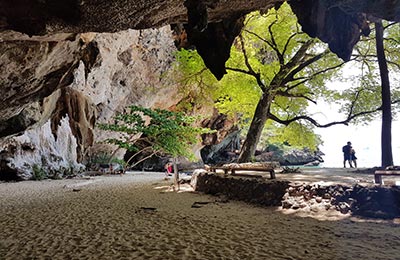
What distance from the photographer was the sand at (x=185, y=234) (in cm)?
411

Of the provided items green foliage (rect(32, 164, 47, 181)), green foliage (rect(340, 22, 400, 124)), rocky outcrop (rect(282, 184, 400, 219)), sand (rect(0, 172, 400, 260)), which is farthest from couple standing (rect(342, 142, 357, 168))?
Result: green foliage (rect(32, 164, 47, 181))

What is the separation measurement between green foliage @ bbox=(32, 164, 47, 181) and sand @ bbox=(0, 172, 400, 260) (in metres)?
11.3

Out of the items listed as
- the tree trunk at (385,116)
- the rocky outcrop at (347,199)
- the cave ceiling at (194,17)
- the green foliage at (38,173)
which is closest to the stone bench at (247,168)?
the rocky outcrop at (347,199)

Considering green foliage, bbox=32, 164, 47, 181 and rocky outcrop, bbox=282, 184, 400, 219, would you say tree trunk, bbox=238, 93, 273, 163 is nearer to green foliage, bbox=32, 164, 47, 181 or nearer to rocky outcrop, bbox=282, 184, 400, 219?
rocky outcrop, bbox=282, 184, 400, 219

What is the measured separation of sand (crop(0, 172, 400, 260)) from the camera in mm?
4109

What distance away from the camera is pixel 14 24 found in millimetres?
4594

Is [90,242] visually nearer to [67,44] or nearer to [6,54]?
[6,54]

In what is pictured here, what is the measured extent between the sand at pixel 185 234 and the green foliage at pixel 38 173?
11.3m

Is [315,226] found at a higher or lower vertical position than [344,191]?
lower

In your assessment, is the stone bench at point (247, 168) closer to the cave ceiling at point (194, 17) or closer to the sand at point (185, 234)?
the sand at point (185, 234)

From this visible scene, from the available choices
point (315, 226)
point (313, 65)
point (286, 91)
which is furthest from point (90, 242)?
point (313, 65)

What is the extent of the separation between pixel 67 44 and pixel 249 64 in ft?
28.1

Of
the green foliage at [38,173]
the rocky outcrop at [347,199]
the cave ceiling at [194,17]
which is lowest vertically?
the rocky outcrop at [347,199]

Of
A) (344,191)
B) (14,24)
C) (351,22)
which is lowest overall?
(344,191)
